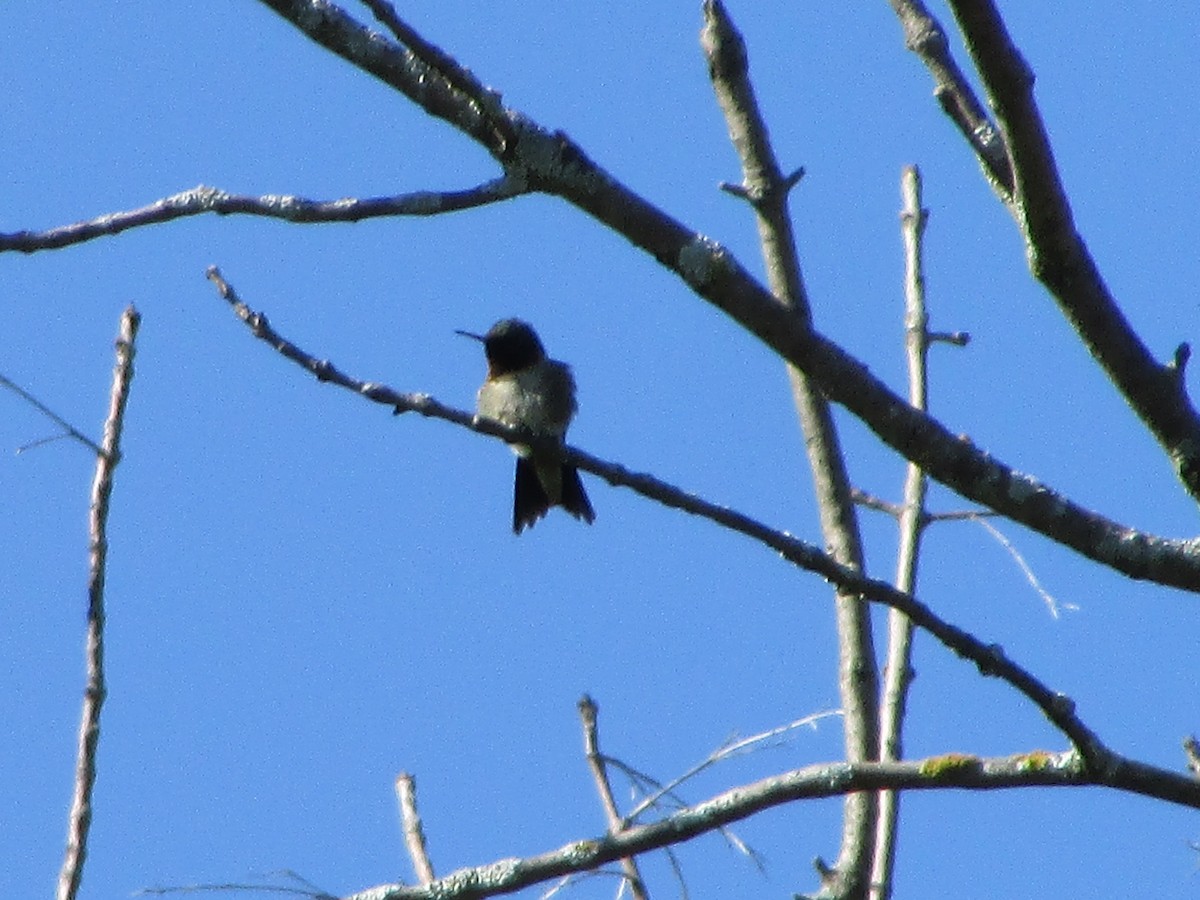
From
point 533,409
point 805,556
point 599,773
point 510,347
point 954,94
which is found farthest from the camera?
point 510,347

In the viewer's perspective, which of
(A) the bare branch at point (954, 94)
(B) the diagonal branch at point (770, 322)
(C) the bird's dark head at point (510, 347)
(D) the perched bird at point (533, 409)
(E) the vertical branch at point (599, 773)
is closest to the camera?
(B) the diagonal branch at point (770, 322)

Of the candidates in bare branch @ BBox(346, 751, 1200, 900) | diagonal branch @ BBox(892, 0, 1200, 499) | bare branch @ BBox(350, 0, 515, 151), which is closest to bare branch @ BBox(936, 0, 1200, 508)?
diagonal branch @ BBox(892, 0, 1200, 499)

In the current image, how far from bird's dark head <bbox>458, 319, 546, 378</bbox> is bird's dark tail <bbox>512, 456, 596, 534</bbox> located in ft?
1.63

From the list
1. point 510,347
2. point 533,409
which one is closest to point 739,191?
point 533,409

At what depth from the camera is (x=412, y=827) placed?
3768 millimetres

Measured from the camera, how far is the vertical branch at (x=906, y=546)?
386 centimetres

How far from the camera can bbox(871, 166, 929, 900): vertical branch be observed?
3.86 meters

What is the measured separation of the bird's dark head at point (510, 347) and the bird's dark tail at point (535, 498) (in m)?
0.50

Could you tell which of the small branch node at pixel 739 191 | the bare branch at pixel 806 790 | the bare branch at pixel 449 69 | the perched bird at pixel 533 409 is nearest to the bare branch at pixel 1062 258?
the bare branch at pixel 806 790

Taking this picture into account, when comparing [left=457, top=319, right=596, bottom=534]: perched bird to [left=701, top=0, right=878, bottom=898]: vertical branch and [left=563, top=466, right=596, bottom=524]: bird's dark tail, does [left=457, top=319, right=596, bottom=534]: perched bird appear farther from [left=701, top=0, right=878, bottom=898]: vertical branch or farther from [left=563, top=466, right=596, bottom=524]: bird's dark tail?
[left=701, top=0, right=878, bottom=898]: vertical branch

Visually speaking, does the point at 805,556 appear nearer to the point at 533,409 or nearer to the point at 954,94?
the point at 954,94

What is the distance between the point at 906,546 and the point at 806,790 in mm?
1922

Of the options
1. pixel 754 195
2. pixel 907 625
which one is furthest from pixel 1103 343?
pixel 907 625

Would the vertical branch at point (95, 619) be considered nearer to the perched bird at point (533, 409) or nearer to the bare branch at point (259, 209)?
the bare branch at point (259, 209)
